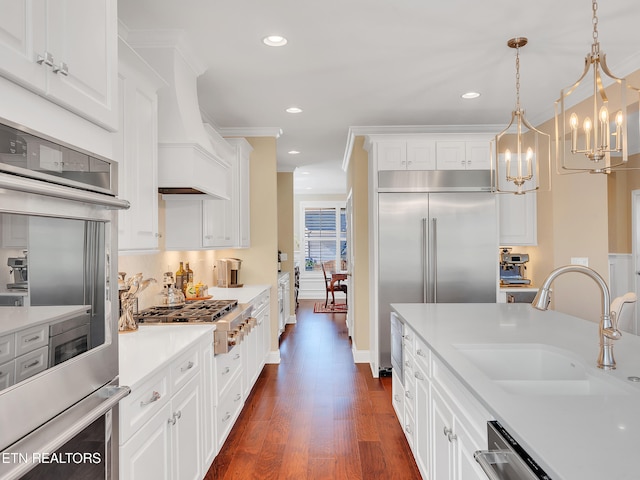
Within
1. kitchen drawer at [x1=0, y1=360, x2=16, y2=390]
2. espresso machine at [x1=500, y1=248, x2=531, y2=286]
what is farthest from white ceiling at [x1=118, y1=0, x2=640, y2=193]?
kitchen drawer at [x1=0, y1=360, x2=16, y2=390]

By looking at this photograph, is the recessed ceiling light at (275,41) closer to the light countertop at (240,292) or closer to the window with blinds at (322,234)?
the light countertop at (240,292)

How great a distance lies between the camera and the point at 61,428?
1034mm

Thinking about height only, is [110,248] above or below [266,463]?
above

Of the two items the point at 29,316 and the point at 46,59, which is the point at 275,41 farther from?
the point at 29,316

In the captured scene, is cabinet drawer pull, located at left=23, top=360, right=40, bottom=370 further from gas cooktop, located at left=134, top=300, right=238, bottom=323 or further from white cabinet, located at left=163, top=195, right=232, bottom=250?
white cabinet, located at left=163, top=195, right=232, bottom=250

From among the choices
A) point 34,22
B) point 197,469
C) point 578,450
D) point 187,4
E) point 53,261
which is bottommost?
point 197,469

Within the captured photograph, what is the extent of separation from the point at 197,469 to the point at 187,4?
2.47 m

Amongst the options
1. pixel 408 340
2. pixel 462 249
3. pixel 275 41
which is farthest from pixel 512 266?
pixel 275 41

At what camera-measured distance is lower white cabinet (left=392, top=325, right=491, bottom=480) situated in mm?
1438

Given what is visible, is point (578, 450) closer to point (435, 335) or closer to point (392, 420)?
point (435, 335)

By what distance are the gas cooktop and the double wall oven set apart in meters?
1.27

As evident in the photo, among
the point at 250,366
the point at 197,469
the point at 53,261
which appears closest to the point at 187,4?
the point at 53,261

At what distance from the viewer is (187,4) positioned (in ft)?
7.43

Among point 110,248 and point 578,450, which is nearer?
point 578,450
